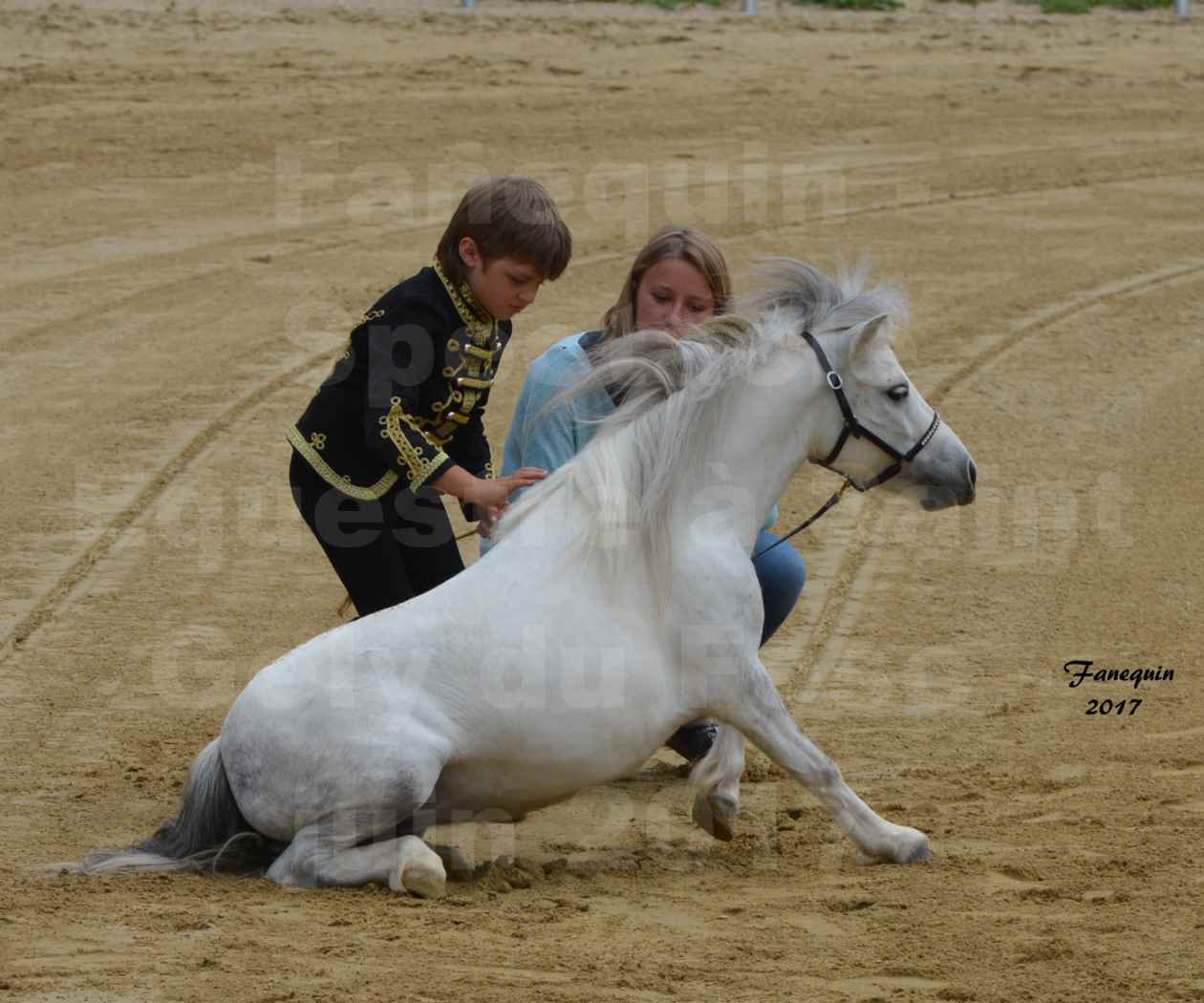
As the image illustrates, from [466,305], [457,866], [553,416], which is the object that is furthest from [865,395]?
[457,866]

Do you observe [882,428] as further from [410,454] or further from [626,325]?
[410,454]

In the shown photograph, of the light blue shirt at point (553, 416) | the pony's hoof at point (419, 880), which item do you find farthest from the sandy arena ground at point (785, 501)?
the light blue shirt at point (553, 416)

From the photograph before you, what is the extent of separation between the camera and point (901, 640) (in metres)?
6.88

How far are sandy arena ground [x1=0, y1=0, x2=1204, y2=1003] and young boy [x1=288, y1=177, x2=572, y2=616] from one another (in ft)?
2.19

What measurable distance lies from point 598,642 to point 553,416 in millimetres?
1027

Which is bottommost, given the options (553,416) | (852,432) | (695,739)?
(695,739)

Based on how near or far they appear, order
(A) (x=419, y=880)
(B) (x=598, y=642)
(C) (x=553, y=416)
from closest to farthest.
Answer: (A) (x=419, y=880), (B) (x=598, y=642), (C) (x=553, y=416)

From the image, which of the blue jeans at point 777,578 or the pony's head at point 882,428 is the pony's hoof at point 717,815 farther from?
the pony's head at point 882,428

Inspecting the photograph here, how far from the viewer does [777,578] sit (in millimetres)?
5746

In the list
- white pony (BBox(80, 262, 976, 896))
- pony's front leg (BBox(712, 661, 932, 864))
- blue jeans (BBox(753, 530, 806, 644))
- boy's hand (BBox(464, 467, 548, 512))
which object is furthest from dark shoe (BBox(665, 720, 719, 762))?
boy's hand (BBox(464, 467, 548, 512))

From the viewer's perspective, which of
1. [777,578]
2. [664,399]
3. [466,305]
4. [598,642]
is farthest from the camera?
[777,578]

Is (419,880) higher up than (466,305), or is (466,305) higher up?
(466,305)

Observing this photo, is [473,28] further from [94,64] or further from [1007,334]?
[1007,334]

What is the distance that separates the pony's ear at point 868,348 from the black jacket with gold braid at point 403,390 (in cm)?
108
